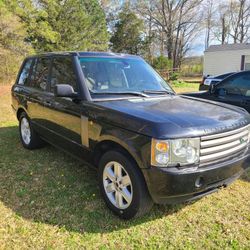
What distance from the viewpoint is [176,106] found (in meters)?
3.58

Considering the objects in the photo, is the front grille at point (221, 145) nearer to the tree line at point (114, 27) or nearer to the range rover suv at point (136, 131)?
the range rover suv at point (136, 131)

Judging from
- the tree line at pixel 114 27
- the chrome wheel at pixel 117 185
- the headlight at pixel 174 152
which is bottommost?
the chrome wheel at pixel 117 185

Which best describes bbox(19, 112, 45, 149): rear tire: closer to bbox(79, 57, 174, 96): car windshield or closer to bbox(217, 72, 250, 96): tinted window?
bbox(79, 57, 174, 96): car windshield

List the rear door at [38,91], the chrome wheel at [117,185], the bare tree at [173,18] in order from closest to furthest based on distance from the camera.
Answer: the chrome wheel at [117,185]
the rear door at [38,91]
the bare tree at [173,18]

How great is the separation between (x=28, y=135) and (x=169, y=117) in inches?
140

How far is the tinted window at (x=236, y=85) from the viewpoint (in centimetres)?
586

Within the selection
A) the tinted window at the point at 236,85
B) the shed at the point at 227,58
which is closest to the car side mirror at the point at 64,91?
the tinted window at the point at 236,85

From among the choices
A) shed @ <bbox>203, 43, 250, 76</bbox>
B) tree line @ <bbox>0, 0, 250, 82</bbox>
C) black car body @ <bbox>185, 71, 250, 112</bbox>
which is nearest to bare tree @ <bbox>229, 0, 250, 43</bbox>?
tree line @ <bbox>0, 0, 250, 82</bbox>

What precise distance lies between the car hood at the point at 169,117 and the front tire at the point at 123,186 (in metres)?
0.40

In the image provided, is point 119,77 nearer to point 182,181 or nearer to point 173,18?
point 182,181

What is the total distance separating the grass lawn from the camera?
303 cm

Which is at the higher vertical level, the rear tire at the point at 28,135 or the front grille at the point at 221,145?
the front grille at the point at 221,145

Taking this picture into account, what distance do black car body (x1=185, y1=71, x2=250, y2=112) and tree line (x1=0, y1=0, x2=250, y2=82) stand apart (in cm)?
1325

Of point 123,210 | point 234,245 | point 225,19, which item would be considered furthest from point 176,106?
point 225,19
